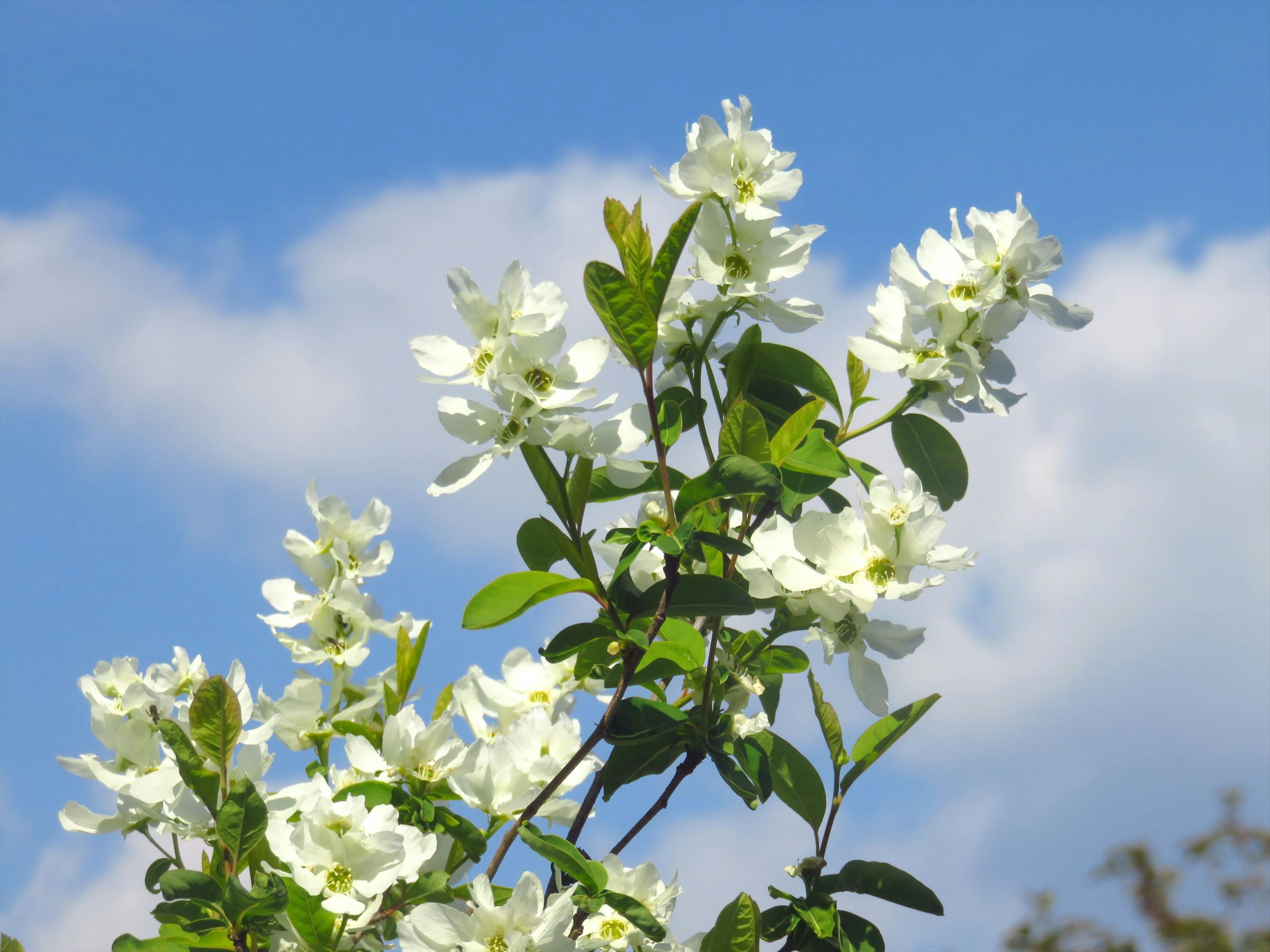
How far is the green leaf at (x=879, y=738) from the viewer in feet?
5.31

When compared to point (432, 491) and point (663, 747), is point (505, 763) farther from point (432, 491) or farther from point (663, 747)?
point (432, 491)

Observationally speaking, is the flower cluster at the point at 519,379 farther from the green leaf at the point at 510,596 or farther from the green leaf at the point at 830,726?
the green leaf at the point at 830,726

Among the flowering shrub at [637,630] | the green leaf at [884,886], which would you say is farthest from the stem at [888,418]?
the green leaf at [884,886]

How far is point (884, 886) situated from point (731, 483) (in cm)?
65

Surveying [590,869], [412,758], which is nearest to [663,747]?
[590,869]

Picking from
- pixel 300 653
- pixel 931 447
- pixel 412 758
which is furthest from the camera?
pixel 300 653

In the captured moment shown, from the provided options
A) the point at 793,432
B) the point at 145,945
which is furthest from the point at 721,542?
the point at 145,945

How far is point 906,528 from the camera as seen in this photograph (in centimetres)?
140

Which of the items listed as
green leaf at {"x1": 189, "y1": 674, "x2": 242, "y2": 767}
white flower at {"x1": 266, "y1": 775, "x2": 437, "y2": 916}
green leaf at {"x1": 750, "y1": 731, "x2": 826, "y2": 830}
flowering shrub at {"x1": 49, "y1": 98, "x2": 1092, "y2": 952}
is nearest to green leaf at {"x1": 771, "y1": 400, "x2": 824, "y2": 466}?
flowering shrub at {"x1": 49, "y1": 98, "x2": 1092, "y2": 952}

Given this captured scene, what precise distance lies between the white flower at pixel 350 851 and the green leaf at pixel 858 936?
58 centimetres

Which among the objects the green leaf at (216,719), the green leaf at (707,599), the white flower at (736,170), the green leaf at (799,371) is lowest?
the green leaf at (216,719)

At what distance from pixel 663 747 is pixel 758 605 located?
0.25 meters

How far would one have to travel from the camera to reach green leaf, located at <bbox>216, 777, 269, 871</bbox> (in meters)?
1.34

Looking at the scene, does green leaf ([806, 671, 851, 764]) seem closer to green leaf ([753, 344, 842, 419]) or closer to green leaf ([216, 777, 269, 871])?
green leaf ([753, 344, 842, 419])
